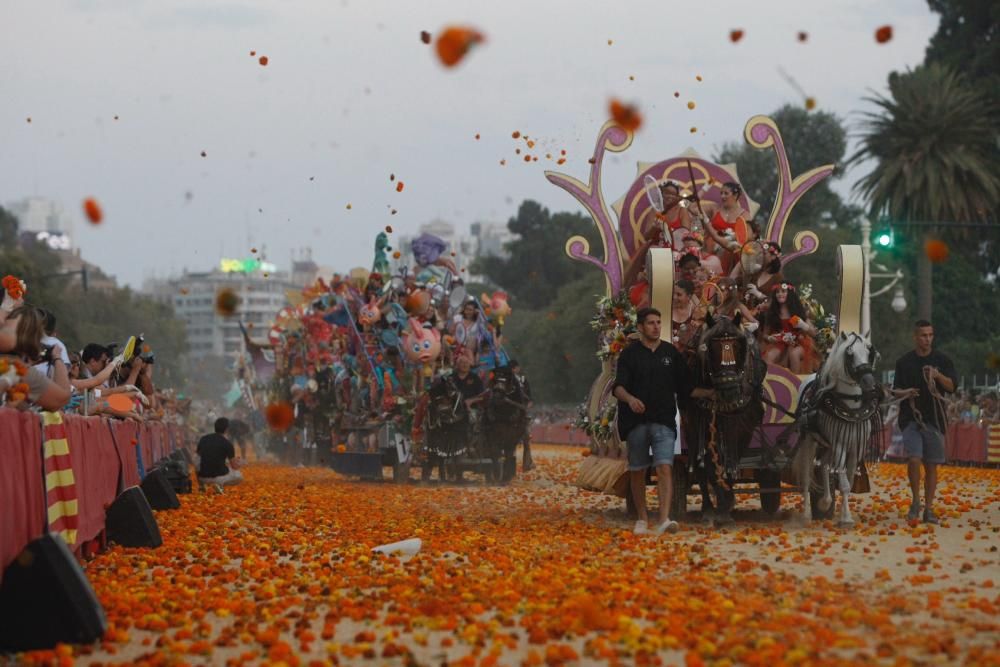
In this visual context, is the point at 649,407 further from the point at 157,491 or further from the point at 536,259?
the point at 536,259

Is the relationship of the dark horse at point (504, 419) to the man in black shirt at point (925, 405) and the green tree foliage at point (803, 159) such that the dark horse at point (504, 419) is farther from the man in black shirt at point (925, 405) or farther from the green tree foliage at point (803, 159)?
the green tree foliage at point (803, 159)

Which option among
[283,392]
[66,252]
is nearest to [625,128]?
[283,392]

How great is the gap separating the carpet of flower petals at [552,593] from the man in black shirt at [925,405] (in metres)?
0.56

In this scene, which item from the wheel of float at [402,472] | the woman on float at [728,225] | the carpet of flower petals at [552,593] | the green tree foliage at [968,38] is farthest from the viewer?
the green tree foliage at [968,38]

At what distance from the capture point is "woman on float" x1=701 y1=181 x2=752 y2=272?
50.9 ft

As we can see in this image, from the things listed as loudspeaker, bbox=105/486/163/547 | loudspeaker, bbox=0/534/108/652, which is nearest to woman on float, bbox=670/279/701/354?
loudspeaker, bbox=105/486/163/547

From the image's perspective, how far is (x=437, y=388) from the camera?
23.7m

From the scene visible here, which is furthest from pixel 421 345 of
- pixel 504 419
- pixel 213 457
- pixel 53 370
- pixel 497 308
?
pixel 53 370

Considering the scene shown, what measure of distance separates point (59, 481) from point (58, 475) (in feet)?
0.17

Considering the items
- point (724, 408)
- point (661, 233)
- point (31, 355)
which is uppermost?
point (661, 233)

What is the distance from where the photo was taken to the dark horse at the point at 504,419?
2344 cm

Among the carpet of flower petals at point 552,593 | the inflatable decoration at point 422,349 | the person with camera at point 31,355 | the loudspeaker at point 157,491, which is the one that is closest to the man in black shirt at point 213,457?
the inflatable decoration at point 422,349

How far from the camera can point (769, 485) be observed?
15.0m

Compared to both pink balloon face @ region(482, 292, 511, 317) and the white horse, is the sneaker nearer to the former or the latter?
the white horse
